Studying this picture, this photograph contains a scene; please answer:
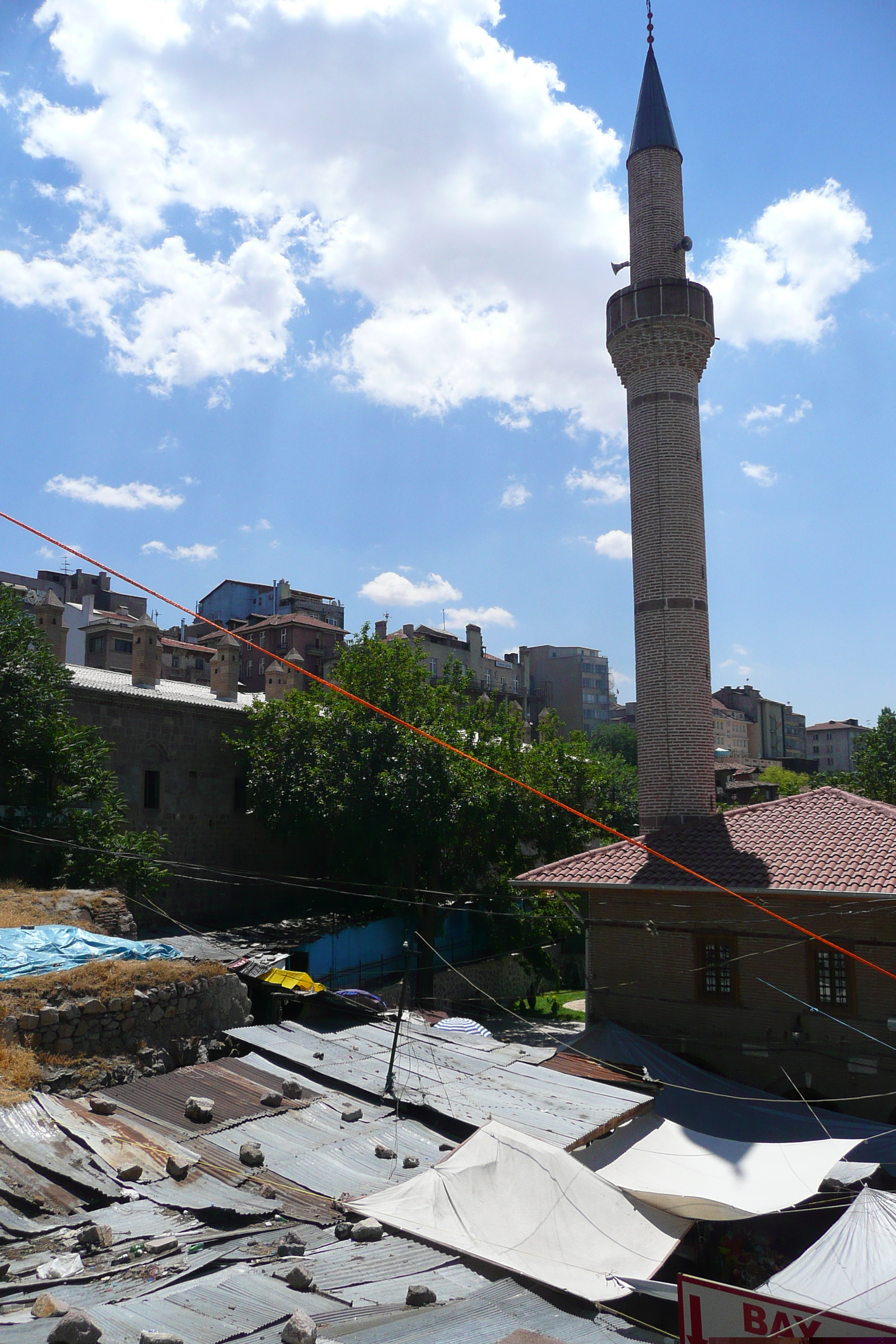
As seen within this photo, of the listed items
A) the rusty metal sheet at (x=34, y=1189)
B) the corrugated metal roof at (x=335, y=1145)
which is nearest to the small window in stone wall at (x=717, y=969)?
the corrugated metal roof at (x=335, y=1145)

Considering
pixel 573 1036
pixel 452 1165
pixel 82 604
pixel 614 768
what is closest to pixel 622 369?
pixel 573 1036

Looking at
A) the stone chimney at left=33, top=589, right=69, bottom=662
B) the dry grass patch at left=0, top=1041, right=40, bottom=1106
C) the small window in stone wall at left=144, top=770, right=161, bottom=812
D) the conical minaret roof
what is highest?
the conical minaret roof

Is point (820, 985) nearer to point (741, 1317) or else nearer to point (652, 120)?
point (741, 1317)

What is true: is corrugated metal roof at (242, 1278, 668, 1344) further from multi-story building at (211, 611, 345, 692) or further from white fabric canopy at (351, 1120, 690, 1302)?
multi-story building at (211, 611, 345, 692)

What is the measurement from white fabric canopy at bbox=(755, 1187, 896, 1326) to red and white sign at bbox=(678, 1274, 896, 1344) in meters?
1.84

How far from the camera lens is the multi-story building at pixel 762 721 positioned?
90375 mm

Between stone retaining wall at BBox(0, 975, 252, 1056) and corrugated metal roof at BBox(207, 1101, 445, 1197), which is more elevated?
stone retaining wall at BBox(0, 975, 252, 1056)

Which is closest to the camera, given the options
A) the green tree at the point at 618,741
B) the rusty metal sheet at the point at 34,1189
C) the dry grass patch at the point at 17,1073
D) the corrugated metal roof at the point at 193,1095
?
the rusty metal sheet at the point at 34,1189

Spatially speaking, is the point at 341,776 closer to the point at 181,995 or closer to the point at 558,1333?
the point at 181,995

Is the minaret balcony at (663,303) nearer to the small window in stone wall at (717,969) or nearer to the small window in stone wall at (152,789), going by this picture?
the small window in stone wall at (717,969)

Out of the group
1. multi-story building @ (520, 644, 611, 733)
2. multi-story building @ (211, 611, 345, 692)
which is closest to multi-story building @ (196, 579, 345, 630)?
multi-story building @ (211, 611, 345, 692)

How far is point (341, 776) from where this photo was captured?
2381 centimetres

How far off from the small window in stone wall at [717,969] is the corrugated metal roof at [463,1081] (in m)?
3.86

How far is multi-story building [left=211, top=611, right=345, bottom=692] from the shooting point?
55.6 metres
